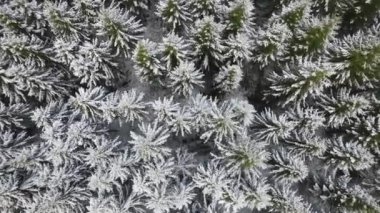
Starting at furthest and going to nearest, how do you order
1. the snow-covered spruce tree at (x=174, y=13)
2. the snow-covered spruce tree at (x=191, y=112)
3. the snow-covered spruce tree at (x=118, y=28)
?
the snow-covered spruce tree at (x=174, y=13) < the snow-covered spruce tree at (x=118, y=28) < the snow-covered spruce tree at (x=191, y=112)

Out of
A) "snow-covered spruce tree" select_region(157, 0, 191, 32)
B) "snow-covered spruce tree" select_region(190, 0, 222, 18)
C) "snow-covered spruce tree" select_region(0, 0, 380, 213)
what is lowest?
"snow-covered spruce tree" select_region(0, 0, 380, 213)

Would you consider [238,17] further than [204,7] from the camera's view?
No

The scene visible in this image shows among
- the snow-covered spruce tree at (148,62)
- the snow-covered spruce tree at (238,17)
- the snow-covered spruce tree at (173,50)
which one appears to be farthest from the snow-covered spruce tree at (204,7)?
the snow-covered spruce tree at (148,62)

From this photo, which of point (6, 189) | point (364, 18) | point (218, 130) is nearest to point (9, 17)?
point (6, 189)

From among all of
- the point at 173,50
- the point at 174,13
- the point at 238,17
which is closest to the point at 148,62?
the point at 173,50

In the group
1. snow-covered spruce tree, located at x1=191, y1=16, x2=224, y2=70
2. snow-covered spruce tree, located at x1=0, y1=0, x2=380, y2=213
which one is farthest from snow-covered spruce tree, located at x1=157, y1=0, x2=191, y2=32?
snow-covered spruce tree, located at x1=191, y1=16, x2=224, y2=70

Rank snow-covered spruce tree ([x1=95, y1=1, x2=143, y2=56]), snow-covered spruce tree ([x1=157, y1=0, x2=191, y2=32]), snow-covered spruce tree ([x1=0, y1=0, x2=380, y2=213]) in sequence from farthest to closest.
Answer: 1. snow-covered spruce tree ([x1=157, y1=0, x2=191, y2=32])
2. snow-covered spruce tree ([x1=95, y1=1, x2=143, y2=56])
3. snow-covered spruce tree ([x1=0, y1=0, x2=380, y2=213])

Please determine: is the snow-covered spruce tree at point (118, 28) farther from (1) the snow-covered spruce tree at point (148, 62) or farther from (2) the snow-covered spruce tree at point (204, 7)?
(2) the snow-covered spruce tree at point (204, 7)

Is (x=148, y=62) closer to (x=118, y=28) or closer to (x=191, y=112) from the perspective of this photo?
(x=118, y=28)

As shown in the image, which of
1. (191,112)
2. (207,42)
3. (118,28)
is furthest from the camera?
(207,42)

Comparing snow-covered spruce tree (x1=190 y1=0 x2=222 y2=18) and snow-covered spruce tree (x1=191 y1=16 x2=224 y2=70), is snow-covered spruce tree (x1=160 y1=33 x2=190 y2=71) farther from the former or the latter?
snow-covered spruce tree (x1=190 y1=0 x2=222 y2=18)
